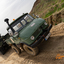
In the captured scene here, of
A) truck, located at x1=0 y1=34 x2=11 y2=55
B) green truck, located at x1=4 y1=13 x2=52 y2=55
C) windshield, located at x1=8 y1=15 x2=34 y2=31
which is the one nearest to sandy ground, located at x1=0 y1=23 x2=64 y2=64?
green truck, located at x1=4 y1=13 x2=52 y2=55

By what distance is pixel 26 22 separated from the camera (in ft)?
15.0

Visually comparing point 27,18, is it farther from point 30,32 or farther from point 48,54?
point 48,54

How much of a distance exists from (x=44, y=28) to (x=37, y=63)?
2.04 metres

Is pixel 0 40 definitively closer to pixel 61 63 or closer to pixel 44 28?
pixel 44 28

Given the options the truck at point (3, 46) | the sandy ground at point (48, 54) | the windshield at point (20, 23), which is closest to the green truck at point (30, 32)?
the windshield at point (20, 23)

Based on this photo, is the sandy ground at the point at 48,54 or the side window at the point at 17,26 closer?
the sandy ground at the point at 48,54

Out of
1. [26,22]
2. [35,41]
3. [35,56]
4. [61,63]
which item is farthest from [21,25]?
[61,63]

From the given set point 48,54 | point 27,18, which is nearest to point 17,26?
point 27,18

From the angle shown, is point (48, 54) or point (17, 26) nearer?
point (48, 54)

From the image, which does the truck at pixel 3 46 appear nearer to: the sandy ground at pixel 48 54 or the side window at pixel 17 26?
the sandy ground at pixel 48 54

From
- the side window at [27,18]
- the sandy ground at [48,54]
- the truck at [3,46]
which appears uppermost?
the side window at [27,18]

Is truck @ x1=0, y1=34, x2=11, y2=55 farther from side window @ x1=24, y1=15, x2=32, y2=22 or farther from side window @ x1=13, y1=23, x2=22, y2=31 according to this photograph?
side window @ x1=24, y1=15, x2=32, y2=22

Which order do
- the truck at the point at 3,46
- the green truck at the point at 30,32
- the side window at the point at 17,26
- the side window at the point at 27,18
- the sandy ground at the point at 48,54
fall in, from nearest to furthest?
the sandy ground at the point at 48,54
the green truck at the point at 30,32
the side window at the point at 17,26
the side window at the point at 27,18
the truck at the point at 3,46

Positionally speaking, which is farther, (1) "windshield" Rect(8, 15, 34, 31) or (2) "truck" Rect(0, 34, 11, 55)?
(2) "truck" Rect(0, 34, 11, 55)
